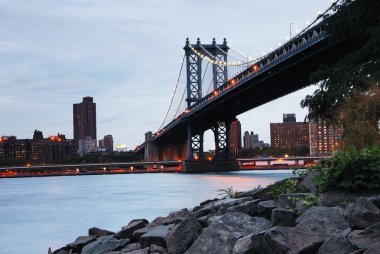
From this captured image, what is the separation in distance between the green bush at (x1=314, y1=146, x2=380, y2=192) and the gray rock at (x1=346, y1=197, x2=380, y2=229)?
108cm

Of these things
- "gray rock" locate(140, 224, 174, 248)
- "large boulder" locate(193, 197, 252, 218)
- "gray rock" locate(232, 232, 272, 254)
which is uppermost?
"large boulder" locate(193, 197, 252, 218)

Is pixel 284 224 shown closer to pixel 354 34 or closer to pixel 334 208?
pixel 334 208

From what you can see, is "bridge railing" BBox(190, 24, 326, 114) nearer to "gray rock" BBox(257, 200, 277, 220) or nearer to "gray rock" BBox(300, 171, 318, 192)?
"gray rock" BBox(300, 171, 318, 192)

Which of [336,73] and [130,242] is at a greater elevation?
[336,73]

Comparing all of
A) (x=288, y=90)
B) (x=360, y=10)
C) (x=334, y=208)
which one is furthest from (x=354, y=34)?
(x=288, y=90)

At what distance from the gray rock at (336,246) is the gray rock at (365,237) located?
0.23ft

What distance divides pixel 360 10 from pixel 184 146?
84723 millimetres

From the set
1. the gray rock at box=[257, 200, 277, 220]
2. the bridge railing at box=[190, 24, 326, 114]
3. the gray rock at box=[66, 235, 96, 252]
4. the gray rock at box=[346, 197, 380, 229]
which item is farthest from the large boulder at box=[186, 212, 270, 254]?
the bridge railing at box=[190, 24, 326, 114]

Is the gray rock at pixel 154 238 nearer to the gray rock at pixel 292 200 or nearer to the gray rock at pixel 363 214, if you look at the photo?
the gray rock at pixel 292 200

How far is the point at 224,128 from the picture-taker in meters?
94.3

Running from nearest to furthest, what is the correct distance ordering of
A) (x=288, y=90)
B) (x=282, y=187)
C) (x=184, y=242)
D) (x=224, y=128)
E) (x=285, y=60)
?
(x=184, y=242) → (x=282, y=187) → (x=285, y=60) → (x=288, y=90) → (x=224, y=128)

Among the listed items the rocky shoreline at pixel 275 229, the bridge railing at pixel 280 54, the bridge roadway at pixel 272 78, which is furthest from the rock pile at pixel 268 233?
the bridge roadway at pixel 272 78

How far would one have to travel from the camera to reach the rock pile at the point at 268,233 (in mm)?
7090

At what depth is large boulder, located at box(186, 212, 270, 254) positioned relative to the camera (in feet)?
26.4
